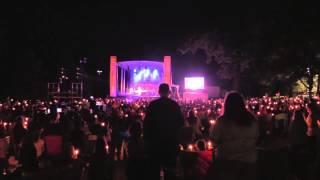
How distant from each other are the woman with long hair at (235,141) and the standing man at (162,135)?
115 centimetres

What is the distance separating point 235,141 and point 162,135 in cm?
137

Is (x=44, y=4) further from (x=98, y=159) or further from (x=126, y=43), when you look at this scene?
(x=98, y=159)

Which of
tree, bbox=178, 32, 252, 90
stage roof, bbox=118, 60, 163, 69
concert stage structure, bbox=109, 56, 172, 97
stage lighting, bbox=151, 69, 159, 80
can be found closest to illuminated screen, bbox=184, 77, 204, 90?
concert stage structure, bbox=109, 56, 172, 97

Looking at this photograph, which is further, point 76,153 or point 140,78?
point 140,78

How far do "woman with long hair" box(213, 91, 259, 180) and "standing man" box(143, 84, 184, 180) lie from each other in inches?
→ 45.3

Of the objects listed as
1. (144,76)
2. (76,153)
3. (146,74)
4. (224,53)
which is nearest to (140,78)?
(144,76)

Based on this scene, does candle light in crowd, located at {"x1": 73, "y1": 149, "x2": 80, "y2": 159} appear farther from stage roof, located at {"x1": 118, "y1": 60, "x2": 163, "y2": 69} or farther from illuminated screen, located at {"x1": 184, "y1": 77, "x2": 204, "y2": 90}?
stage roof, located at {"x1": 118, "y1": 60, "x2": 163, "y2": 69}

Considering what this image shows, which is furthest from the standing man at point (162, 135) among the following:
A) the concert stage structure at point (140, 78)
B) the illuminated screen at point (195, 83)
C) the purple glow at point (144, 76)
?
the purple glow at point (144, 76)

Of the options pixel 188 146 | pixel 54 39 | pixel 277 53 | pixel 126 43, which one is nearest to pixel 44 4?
pixel 54 39

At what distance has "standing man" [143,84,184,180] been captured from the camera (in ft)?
22.6

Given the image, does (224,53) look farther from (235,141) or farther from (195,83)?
(235,141)

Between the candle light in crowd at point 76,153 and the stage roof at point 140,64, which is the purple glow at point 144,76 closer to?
the stage roof at point 140,64

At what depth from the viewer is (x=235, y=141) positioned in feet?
19.1

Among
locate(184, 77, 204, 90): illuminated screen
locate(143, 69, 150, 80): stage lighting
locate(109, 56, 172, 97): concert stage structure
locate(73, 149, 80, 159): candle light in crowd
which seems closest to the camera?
locate(73, 149, 80, 159): candle light in crowd
